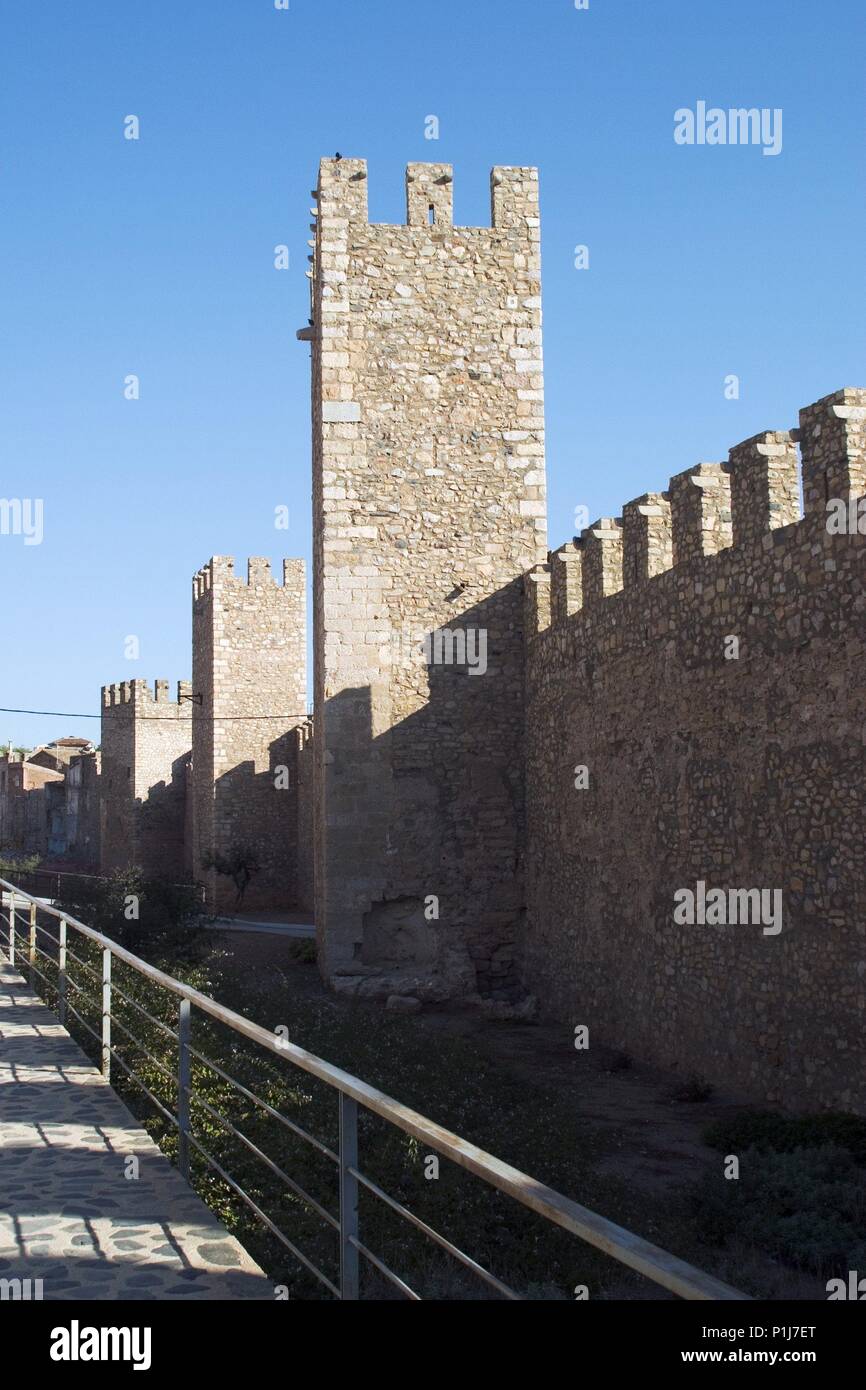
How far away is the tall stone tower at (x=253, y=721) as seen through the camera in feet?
89.8

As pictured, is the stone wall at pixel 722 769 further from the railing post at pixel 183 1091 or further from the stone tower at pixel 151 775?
the stone tower at pixel 151 775

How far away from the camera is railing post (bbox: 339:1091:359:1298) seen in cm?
368

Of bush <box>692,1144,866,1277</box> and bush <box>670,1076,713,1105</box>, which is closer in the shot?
bush <box>692,1144,866,1277</box>

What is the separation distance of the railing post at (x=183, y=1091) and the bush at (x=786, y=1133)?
3.77 meters

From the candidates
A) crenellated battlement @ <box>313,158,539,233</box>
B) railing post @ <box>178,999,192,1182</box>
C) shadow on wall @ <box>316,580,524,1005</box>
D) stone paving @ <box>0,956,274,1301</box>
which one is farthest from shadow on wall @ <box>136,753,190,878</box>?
railing post @ <box>178,999,192,1182</box>

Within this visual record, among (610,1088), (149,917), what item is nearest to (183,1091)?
(610,1088)

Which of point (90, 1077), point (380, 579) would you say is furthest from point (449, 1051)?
point (380, 579)

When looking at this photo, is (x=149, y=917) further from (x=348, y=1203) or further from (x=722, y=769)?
(x=348, y=1203)

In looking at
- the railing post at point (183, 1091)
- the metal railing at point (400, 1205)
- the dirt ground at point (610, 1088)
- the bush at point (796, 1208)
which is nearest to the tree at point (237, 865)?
the dirt ground at point (610, 1088)

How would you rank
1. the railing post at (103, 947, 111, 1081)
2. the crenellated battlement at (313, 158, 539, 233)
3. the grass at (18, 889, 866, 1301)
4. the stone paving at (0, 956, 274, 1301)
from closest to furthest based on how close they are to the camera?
the stone paving at (0, 956, 274, 1301) → the grass at (18, 889, 866, 1301) → the railing post at (103, 947, 111, 1081) → the crenellated battlement at (313, 158, 539, 233)

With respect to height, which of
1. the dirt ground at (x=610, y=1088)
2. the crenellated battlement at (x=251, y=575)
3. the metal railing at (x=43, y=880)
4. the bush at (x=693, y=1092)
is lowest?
the dirt ground at (x=610, y=1088)

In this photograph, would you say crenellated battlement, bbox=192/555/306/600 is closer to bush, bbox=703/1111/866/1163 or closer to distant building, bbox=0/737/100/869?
distant building, bbox=0/737/100/869

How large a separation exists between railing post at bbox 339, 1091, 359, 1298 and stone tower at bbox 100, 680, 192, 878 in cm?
2892

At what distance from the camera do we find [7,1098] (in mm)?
7238
